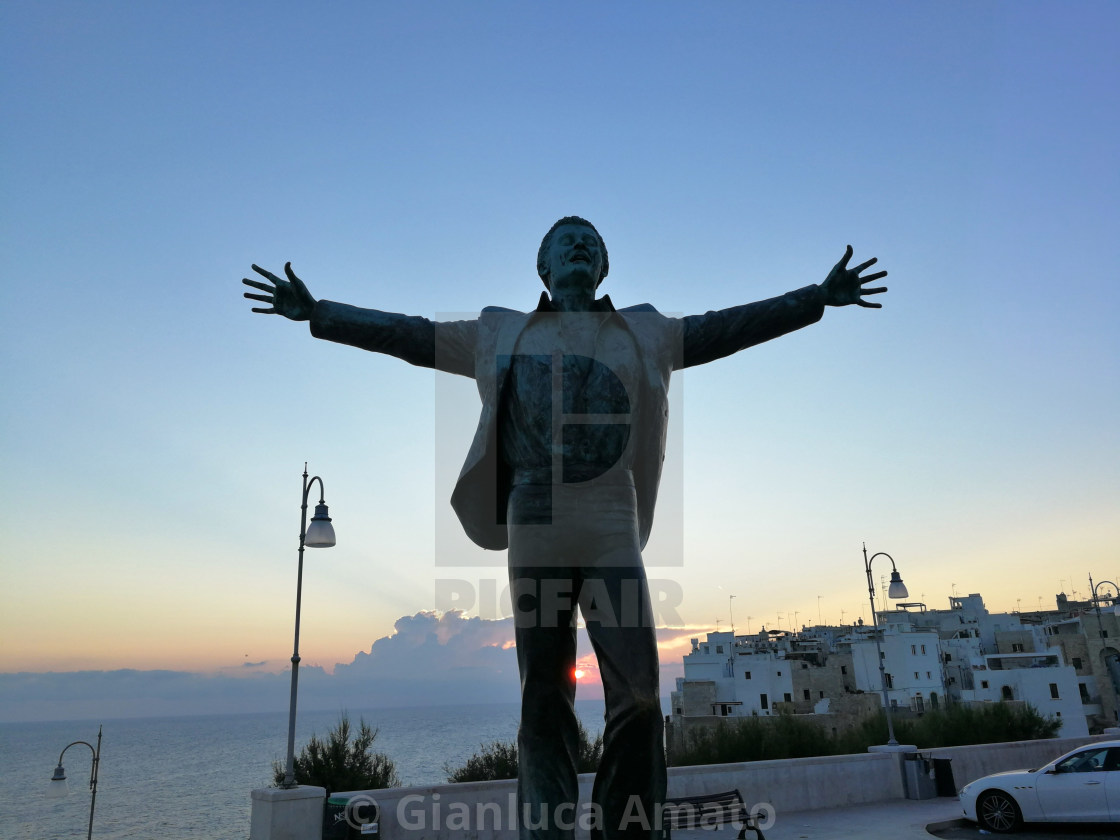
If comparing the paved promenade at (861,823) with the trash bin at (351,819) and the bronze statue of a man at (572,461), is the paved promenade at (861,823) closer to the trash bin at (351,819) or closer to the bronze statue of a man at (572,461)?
the trash bin at (351,819)

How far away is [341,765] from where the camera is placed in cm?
1345

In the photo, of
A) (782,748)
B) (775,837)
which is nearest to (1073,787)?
(775,837)

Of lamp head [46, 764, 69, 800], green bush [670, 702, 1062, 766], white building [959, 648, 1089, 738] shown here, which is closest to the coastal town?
white building [959, 648, 1089, 738]

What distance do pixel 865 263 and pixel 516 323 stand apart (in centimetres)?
185

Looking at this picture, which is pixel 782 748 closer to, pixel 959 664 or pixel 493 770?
pixel 493 770

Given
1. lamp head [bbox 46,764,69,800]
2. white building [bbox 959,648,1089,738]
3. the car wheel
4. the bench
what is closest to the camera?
the bench

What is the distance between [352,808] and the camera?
30.8 ft

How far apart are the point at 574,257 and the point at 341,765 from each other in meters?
12.0

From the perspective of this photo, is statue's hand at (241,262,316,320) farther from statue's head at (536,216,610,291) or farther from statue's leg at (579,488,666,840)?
statue's leg at (579,488,666,840)

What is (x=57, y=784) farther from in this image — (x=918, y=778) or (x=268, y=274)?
(x=268, y=274)

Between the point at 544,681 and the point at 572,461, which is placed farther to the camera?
the point at 572,461

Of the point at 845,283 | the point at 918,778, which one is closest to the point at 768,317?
the point at 845,283

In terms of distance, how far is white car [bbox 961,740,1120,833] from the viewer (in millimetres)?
9992

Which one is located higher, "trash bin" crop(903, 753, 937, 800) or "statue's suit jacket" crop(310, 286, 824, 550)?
"statue's suit jacket" crop(310, 286, 824, 550)
